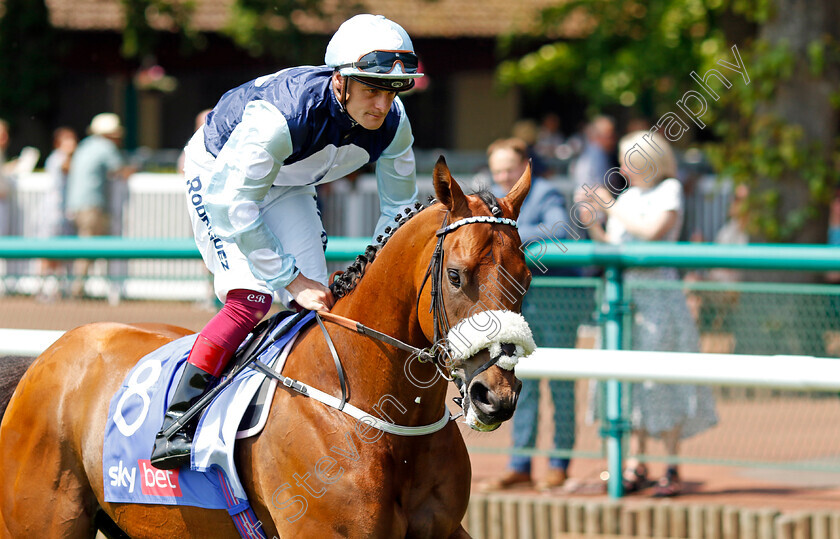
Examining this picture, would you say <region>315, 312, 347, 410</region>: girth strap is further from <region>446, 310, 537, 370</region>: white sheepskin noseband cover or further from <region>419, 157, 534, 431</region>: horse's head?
<region>446, 310, 537, 370</region>: white sheepskin noseband cover

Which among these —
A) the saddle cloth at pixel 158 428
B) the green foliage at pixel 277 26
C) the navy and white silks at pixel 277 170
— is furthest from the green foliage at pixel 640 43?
the saddle cloth at pixel 158 428

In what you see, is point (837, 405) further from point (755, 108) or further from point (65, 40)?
point (65, 40)

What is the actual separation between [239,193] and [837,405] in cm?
347

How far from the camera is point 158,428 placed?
350cm

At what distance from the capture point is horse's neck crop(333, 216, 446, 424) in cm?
320

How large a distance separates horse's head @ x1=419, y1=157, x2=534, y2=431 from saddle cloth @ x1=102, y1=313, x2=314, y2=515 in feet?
2.09

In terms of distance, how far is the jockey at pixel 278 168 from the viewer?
3.32m

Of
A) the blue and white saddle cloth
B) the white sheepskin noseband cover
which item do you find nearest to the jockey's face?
the blue and white saddle cloth

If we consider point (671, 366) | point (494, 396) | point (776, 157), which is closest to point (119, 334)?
point (494, 396)

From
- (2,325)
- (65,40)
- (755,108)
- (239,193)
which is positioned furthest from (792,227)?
(65,40)

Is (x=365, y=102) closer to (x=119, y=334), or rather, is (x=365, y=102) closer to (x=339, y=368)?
(x=339, y=368)

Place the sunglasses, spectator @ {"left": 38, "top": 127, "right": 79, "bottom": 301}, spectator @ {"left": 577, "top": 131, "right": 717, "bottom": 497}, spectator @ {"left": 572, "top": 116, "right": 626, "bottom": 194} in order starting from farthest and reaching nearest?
spectator @ {"left": 38, "top": 127, "right": 79, "bottom": 301} → spectator @ {"left": 572, "top": 116, "right": 626, "bottom": 194} → spectator @ {"left": 577, "top": 131, "right": 717, "bottom": 497} → the sunglasses

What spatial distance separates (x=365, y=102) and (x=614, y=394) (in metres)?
2.42

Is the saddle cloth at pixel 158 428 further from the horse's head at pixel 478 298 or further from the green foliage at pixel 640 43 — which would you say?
the green foliage at pixel 640 43
